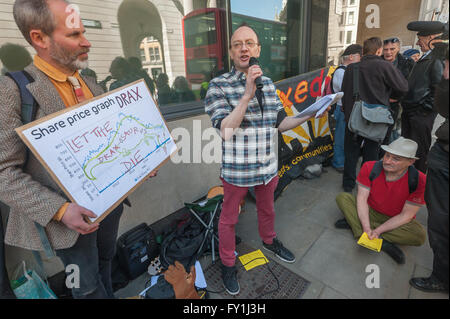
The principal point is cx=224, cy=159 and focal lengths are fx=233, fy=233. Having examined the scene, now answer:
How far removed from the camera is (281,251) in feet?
7.97

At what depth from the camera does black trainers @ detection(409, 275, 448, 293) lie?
194cm

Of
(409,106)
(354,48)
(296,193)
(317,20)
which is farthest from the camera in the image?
(317,20)

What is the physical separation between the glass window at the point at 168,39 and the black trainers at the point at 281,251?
189 cm

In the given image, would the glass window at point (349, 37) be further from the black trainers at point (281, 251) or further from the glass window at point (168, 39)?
the black trainers at point (281, 251)

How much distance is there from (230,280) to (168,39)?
3050mm

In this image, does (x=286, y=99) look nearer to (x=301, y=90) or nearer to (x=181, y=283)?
(x=301, y=90)

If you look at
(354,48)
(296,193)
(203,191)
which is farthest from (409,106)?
(203,191)

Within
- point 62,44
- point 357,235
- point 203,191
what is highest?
point 62,44

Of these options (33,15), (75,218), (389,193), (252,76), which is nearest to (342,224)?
(389,193)

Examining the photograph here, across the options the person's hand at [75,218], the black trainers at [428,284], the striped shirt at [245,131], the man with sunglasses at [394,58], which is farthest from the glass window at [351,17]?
the person's hand at [75,218]

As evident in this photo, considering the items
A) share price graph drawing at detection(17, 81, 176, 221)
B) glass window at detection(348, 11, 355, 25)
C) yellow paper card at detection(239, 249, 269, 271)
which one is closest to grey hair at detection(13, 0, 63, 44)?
share price graph drawing at detection(17, 81, 176, 221)

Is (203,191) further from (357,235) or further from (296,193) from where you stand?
(357,235)

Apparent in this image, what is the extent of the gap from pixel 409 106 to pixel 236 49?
2807 millimetres
